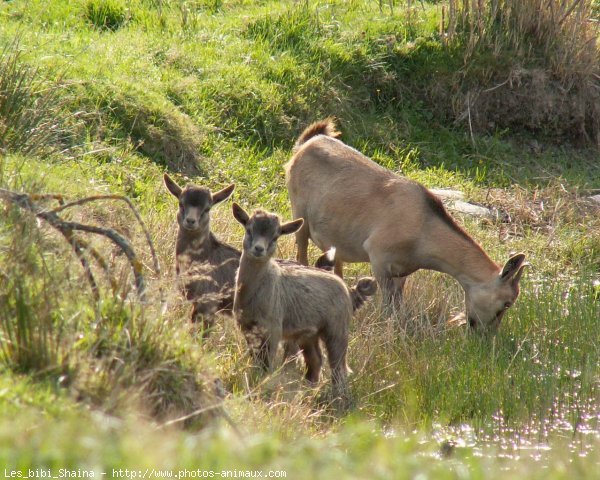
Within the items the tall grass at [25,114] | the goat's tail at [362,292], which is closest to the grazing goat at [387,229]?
the goat's tail at [362,292]

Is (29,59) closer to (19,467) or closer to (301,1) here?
(301,1)

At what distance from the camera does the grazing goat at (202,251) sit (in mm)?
8814

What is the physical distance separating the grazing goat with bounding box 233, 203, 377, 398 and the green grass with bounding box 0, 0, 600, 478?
0.66 feet

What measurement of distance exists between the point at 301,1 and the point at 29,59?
4940 millimetres

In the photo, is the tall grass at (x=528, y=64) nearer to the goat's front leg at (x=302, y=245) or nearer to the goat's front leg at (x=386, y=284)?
the goat's front leg at (x=302, y=245)

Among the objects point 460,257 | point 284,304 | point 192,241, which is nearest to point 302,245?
point 460,257

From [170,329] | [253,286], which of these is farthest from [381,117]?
[170,329]

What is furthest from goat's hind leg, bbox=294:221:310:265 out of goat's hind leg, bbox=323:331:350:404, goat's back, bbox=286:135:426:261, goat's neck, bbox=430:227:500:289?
goat's hind leg, bbox=323:331:350:404

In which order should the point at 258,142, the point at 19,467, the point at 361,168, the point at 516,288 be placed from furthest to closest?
1. the point at 258,142
2. the point at 361,168
3. the point at 516,288
4. the point at 19,467

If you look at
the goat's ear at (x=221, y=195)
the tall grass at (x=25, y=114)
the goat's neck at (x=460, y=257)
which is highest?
the tall grass at (x=25, y=114)

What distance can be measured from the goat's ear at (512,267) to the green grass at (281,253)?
0.64m

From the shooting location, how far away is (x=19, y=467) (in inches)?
185

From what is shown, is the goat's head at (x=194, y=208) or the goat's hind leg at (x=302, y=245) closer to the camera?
the goat's head at (x=194, y=208)

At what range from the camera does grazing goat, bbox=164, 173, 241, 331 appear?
881cm
